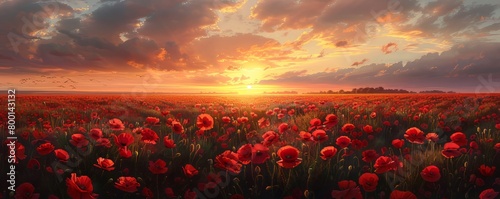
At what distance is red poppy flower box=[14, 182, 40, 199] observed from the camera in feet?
9.15

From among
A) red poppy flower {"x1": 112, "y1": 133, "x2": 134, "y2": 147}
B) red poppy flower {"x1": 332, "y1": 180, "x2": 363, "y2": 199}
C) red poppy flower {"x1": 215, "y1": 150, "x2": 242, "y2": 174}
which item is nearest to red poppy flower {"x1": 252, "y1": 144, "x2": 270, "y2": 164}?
red poppy flower {"x1": 215, "y1": 150, "x2": 242, "y2": 174}

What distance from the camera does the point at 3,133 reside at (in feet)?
16.5

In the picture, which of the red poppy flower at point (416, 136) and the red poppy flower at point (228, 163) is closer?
the red poppy flower at point (228, 163)

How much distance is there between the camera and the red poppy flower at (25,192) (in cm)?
279

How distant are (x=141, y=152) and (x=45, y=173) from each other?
978 mm

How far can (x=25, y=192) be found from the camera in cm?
282

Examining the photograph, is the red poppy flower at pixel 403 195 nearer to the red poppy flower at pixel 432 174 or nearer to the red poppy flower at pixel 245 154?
the red poppy flower at pixel 432 174

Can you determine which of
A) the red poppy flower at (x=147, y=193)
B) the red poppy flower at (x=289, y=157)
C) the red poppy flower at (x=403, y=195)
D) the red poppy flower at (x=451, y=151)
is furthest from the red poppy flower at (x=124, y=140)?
the red poppy flower at (x=451, y=151)

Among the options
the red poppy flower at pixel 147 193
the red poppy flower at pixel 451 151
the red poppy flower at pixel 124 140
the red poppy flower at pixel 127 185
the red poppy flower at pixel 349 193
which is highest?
the red poppy flower at pixel 124 140

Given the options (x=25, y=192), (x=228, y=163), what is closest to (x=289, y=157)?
(x=228, y=163)

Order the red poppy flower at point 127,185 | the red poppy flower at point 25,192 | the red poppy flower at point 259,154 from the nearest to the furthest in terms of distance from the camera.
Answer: the red poppy flower at point 127,185 → the red poppy flower at point 25,192 → the red poppy flower at point 259,154

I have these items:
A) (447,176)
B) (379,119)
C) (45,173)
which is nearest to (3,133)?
(45,173)

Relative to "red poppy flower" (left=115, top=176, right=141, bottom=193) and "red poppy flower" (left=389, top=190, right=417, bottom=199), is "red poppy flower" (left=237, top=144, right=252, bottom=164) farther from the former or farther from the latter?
"red poppy flower" (left=389, top=190, right=417, bottom=199)

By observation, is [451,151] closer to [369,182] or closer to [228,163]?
[369,182]
